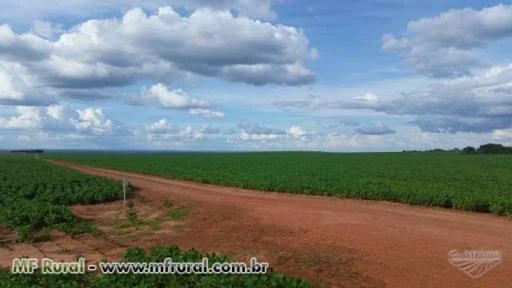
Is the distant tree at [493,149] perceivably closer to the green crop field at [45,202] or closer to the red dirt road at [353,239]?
the red dirt road at [353,239]

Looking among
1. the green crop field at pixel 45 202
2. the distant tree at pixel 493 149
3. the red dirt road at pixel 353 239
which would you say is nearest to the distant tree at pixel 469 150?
the distant tree at pixel 493 149

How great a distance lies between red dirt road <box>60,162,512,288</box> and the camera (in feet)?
34.5

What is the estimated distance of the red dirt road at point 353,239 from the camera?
10.5m

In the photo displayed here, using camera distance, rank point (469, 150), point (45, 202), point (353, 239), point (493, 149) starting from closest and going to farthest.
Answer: point (353, 239)
point (45, 202)
point (493, 149)
point (469, 150)

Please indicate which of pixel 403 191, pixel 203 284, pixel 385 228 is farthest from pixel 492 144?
pixel 203 284

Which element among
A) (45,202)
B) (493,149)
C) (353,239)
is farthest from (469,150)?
(353,239)

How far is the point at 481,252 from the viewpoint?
12.3 metres

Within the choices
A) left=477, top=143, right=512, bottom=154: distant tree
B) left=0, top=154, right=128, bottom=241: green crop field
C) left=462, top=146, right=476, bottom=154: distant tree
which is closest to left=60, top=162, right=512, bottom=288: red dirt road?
left=0, top=154, right=128, bottom=241: green crop field

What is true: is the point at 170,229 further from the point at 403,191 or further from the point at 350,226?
the point at 403,191

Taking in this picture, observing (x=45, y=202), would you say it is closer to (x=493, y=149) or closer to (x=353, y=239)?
(x=353, y=239)

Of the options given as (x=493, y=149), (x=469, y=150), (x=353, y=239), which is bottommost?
(x=353, y=239)

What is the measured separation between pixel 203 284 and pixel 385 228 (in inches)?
345

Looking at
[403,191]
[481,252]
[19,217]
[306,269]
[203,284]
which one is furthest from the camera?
[403,191]

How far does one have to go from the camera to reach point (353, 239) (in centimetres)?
1384
